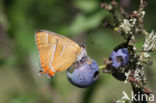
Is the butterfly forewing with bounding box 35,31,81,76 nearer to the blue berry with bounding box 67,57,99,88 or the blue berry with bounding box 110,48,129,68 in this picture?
the blue berry with bounding box 67,57,99,88

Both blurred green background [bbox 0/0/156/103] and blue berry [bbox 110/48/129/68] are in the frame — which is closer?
blue berry [bbox 110/48/129/68]

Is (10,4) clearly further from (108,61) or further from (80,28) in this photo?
(108,61)

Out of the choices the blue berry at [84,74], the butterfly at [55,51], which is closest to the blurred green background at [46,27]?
the butterfly at [55,51]

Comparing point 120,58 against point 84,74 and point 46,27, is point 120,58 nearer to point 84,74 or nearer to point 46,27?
point 84,74

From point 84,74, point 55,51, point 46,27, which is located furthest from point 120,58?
point 46,27

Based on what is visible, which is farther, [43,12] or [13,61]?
[43,12]

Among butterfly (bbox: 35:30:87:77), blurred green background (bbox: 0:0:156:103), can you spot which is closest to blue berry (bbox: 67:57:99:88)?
butterfly (bbox: 35:30:87:77)

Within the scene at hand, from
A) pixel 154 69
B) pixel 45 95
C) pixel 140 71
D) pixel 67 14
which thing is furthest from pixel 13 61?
pixel 140 71
